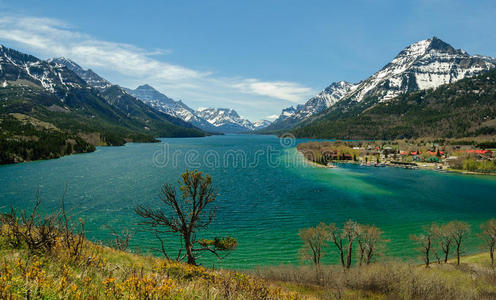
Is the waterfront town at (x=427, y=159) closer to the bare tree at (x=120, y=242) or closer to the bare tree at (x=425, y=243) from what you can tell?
the bare tree at (x=425, y=243)

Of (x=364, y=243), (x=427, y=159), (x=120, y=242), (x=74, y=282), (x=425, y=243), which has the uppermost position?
(x=74, y=282)

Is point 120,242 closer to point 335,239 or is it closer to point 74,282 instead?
point 74,282

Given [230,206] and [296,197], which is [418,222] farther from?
[230,206]

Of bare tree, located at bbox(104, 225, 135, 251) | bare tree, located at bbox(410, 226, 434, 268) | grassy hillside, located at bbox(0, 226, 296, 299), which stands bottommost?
bare tree, located at bbox(410, 226, 434, 268)

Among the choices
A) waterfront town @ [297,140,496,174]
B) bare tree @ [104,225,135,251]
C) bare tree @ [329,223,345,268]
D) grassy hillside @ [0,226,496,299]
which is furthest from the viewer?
waterfront town @ [297,140,496,174]

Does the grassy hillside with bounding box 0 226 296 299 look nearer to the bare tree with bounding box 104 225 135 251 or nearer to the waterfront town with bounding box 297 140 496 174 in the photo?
the bare tree with bounding box 104 225 135 251

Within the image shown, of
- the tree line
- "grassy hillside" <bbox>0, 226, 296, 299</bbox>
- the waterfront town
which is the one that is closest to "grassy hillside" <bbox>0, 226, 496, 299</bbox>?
"grassy hillside" <bbox>0, 226, 296, 299</bbox>

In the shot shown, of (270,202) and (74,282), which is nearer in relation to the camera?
(74,282)

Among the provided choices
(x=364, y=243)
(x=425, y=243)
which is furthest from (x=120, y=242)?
(x=425, y=243)

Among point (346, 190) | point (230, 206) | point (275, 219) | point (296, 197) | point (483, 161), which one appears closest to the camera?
point (275, 219)

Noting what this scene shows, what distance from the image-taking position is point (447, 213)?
218 feet

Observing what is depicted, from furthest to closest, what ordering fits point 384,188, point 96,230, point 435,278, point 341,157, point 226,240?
point 341,157
point 384,188
point 96,230
point 435,278
point 226,240

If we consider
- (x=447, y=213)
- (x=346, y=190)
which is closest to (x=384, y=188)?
(x=346, y=190)

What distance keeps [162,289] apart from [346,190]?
92.3 metres
